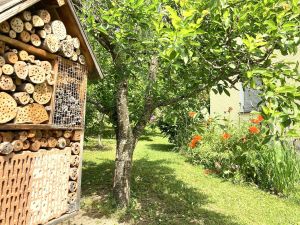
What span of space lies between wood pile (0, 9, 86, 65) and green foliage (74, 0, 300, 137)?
109 centimetres

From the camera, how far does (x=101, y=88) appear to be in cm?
823

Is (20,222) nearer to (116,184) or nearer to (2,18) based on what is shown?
(2,18)

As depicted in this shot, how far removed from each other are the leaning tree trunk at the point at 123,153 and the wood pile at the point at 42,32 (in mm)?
2969

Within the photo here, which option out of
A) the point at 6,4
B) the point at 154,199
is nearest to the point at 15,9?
the point at 6,4

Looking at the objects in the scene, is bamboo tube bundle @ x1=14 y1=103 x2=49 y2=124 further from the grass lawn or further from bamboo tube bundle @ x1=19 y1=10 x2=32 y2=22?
the grass lawn

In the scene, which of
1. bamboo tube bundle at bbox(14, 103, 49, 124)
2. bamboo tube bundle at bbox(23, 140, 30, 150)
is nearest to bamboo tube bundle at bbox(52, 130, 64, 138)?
bamboo tube bundle at bbox(14, 103, 49, 124)

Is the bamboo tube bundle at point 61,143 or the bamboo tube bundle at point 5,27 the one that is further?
the bamboo tube bundle at point 61,143

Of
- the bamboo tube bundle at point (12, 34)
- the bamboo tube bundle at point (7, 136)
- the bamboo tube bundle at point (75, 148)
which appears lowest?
the bamboo tube bundle at point (75, 148)

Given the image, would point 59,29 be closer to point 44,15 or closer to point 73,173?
point 44,15

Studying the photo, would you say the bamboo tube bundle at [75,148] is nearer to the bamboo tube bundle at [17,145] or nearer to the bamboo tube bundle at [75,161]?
the bamboo tube bundle at [75,161]

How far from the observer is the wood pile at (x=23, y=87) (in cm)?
337

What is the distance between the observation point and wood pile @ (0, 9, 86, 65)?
136 inches

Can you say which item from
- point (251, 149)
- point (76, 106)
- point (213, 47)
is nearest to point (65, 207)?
point (76, 106)

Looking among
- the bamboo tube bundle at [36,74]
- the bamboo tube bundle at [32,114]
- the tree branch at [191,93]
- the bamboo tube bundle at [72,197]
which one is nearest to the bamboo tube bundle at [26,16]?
the bamboo tube bundle at [36,74]
